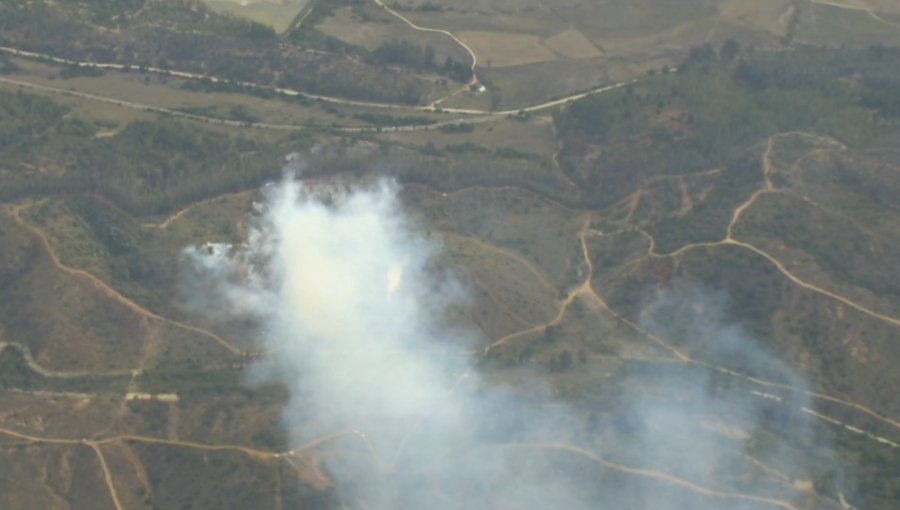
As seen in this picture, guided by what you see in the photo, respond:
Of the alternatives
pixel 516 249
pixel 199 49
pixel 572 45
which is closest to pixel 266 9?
pixel 199 49

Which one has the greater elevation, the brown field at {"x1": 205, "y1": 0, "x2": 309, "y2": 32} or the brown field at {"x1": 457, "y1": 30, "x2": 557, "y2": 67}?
the brown field at {"x1": 457, "y1": 30, "x2": 557, "y2": 67}

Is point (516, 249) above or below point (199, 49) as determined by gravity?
below

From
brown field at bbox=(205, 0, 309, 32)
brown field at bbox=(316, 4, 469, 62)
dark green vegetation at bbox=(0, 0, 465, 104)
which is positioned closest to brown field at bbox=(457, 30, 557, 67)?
brown field at bbox=(316, 4, 469, 62)

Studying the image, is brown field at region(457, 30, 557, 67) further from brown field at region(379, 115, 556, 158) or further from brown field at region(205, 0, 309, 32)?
brown field at region(205, 0, 309, 32)

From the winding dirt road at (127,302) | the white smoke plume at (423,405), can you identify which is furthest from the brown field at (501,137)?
the winding dirt road at (127,302)

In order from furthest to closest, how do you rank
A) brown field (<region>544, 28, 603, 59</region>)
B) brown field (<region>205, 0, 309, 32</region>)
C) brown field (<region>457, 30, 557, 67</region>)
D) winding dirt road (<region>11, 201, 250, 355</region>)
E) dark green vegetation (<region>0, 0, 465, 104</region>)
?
brown field (<region>205, 0, 309, 32</region>) < brown field (<region>544, 28, 603, 59</region>) < brown field (<region>457, 30, 557, 67</region>) < dark green vegetation (<region>0, 0, 465, 104</region>) < winding dirt road (<region>11, 201, 250, 355</region>)

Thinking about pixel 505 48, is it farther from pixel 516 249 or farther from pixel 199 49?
pixel 516 249

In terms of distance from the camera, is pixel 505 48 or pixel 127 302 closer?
pixel 127 302
